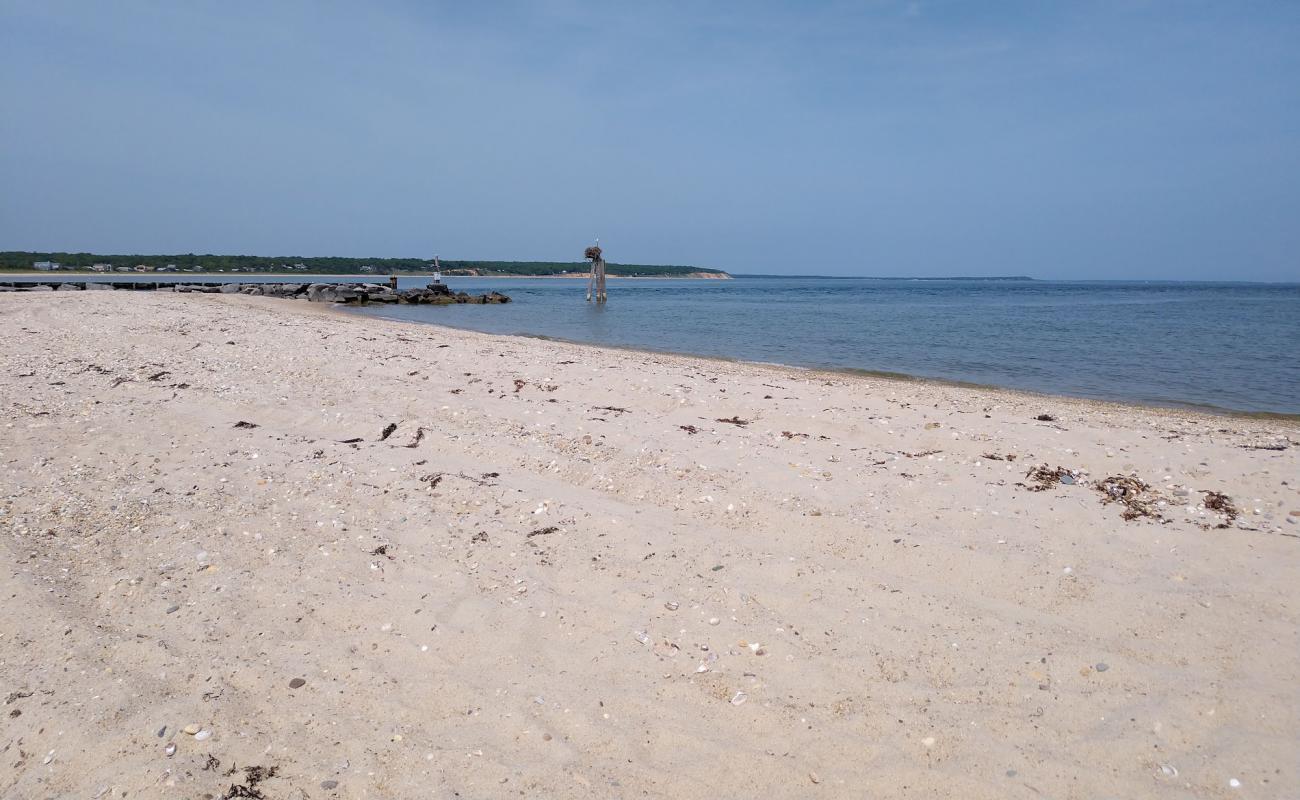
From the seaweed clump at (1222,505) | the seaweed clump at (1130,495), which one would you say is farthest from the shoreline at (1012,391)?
the seaweed clump at (1222,505)

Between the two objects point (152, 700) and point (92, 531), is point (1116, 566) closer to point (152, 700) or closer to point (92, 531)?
point (152, 700)

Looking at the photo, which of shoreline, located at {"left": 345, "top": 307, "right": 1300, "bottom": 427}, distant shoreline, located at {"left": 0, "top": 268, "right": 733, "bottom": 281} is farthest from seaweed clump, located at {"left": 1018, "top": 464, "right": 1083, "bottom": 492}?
distant shoreline, located at {"left": 0, "top": 268, "right": 733, "bottom": 281}

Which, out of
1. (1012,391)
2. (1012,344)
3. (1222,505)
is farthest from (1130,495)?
(1012,344)

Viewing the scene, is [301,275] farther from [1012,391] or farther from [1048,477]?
[1048,477]

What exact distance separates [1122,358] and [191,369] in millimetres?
20309

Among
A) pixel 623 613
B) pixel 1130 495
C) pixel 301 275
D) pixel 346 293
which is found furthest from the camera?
pixel 301 275

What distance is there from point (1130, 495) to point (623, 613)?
166 inches

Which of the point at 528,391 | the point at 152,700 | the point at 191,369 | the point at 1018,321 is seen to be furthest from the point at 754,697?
the point at 1018,321

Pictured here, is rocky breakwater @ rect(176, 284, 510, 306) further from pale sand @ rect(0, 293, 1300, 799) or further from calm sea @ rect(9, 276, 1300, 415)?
pale sand @ rect(0, 293, 1300, 799)

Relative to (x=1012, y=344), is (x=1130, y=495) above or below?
below

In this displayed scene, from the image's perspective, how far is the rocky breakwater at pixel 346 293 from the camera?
37438 mm

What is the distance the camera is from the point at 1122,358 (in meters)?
18.2

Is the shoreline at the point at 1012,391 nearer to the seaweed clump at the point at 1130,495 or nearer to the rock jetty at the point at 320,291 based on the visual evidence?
the seaweed clump at the point at 1130,495

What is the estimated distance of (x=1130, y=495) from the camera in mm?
5414
